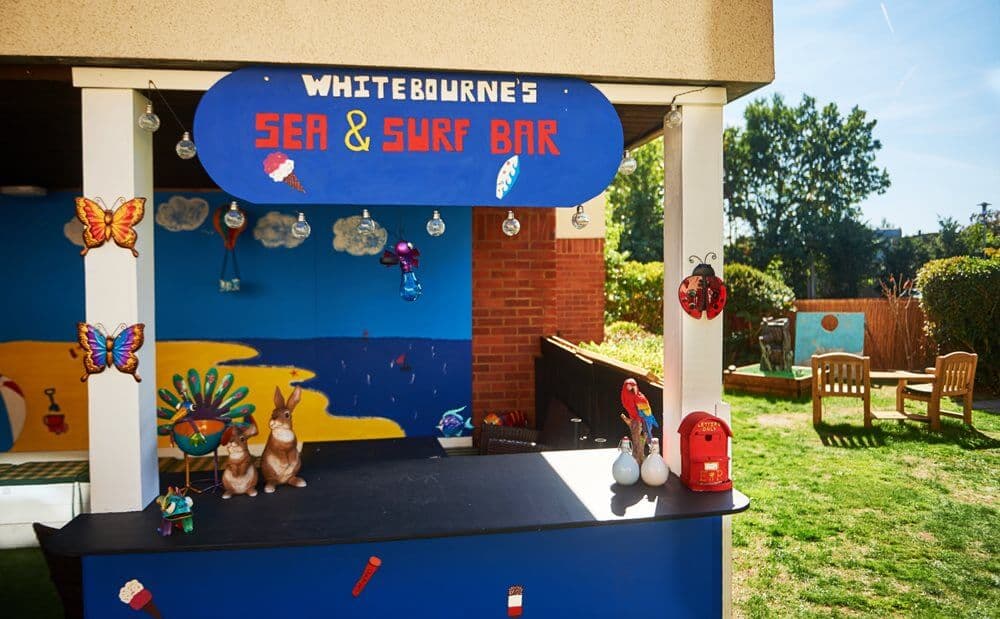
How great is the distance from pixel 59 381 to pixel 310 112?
17.0 feet

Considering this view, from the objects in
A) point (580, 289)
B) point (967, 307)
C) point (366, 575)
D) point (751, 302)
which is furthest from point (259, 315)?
point (967, 307)

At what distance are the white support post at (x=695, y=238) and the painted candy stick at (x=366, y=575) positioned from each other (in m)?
1.69

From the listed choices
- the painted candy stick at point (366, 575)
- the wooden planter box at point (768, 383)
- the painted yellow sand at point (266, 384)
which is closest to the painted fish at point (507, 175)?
the painted candy stick at point (366, 575)

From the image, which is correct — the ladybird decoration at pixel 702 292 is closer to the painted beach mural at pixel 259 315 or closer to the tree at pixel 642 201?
the painted beach mural at pixel 259 315

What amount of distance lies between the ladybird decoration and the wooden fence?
11964 millimetres

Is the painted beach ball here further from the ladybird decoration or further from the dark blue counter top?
the ladybird decoration

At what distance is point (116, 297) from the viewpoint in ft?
10.3

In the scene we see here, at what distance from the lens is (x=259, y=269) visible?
6.63m

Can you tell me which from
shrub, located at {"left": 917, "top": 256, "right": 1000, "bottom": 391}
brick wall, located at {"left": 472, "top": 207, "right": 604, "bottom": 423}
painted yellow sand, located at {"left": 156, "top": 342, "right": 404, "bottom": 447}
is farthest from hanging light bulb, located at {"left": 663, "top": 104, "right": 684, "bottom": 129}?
shrub, located at {"left": 917, "top": 256, "right": 1000, "bottom": 391}

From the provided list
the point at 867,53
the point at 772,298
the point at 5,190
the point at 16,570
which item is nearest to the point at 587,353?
the point at 16,570

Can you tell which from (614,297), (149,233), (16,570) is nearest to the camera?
(149,233)

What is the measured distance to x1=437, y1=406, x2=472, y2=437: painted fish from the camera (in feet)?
22.0

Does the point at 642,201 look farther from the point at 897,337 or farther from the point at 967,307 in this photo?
the point at 967,307

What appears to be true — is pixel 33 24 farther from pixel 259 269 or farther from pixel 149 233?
pixel 259 269
